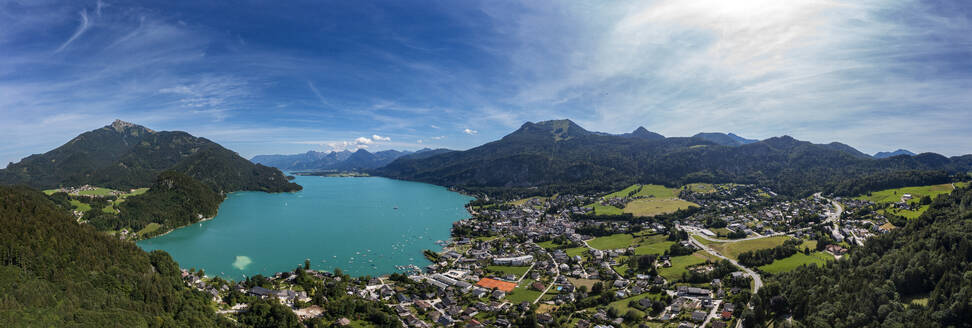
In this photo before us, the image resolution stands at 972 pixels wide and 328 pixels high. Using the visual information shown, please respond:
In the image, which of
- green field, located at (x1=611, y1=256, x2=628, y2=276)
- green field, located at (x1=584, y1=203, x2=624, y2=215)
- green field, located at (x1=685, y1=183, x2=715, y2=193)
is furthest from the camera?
green field, located at (x1=685, y1=183, x2=715, y2=193)

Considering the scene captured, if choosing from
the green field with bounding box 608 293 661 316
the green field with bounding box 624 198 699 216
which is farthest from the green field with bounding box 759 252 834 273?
the green field with bounding box 624 198 699 216

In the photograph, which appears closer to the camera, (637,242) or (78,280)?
(78,280)

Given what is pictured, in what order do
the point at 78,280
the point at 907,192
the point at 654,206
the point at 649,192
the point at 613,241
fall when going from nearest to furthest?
the point at 78,280
the point at 613,241
the point at 907,192
the point at 654,206
the point at 649,192

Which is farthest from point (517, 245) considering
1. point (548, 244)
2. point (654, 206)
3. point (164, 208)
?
point (164, 208)

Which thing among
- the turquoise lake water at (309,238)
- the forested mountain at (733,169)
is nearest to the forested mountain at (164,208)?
the turquoise lake water at (309,238)

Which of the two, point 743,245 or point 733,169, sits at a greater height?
point 733,169

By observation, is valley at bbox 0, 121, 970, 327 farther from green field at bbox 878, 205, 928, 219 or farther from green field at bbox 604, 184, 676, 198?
green field at bbox 878, 205, 928, 219

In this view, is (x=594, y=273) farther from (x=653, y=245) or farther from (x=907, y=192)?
(x=907, y=192)

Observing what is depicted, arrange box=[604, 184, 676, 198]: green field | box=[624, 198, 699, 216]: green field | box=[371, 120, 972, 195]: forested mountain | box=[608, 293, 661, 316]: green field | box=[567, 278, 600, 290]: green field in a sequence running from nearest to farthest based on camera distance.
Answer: box=[608, 293, 661, 316]: green field, box=[567, 278, 600, 290]: green field, box=[624, 198, 699, 216]: green field, box=[604, 184, 676, 198]: green field, box=[371, 120, 972, 195]: forested mountain
